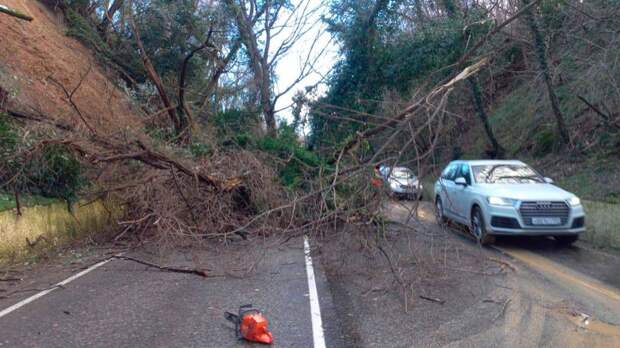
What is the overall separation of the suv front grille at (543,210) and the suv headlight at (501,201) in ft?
0.72

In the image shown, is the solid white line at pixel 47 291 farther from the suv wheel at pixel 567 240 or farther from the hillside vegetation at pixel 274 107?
the suv wheel at pixel 567 240

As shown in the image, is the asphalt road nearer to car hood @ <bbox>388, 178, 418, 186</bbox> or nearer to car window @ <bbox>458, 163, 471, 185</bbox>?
car hood @ <bbox>388, 178, 418, 186</bbox>

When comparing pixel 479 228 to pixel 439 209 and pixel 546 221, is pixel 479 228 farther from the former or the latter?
pixel 439 209

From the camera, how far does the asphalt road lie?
616 centimetres

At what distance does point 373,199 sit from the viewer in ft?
32.1

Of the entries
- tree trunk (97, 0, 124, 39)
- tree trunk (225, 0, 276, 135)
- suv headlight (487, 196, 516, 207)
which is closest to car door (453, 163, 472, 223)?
suv headlight (487, 196, 516, 207)

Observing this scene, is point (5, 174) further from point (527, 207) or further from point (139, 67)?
point (139, 67)

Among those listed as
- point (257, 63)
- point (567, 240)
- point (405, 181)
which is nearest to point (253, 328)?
point (405, 181)

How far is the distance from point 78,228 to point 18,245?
2.28m

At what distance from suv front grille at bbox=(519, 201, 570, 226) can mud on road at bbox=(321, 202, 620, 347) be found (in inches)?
25.4

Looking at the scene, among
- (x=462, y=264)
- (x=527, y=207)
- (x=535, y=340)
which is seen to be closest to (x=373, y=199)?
(x=462, y=264)

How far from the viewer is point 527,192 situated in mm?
11781

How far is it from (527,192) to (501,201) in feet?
1.82

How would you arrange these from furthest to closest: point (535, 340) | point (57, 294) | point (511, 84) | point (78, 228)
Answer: point (511, 84) → point (78, 228) → point (57, 294) → point (535, 340)
